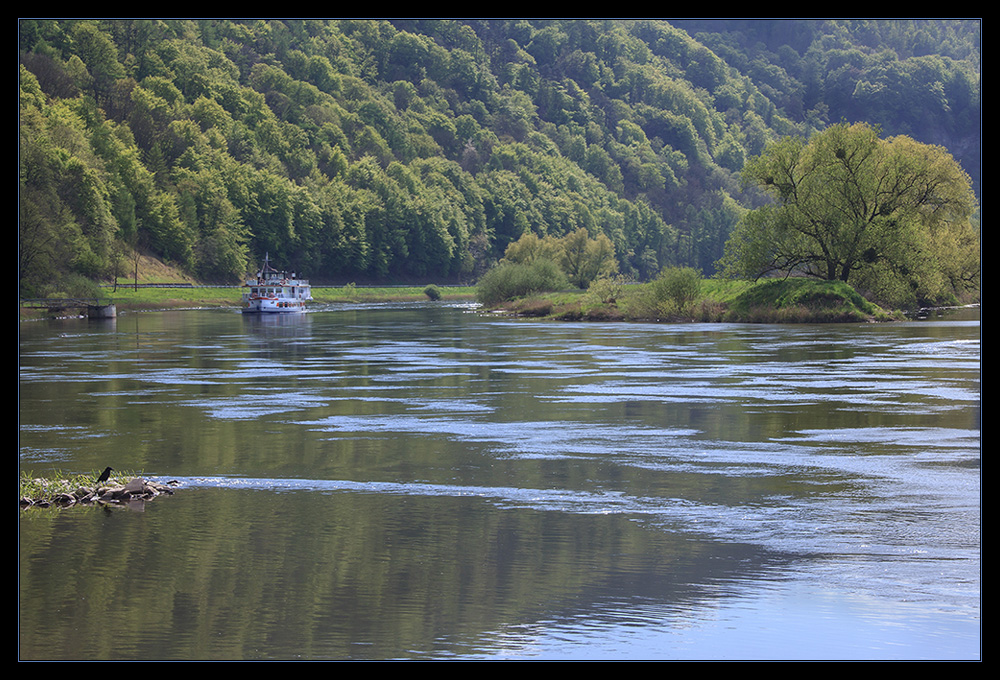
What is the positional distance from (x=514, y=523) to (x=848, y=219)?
65543 mm

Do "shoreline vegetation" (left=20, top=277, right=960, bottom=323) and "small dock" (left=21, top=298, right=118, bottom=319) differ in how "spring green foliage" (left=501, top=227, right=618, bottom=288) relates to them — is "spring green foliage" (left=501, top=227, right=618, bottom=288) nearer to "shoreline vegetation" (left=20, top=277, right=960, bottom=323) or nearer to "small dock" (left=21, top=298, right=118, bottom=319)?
"shoreline vegetation" (left=20, top=277, right=960, bottom=323)

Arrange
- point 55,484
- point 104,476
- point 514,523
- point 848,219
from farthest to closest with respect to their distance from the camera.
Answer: point 848,219 < point 104,476 < point 55,484 < point 514,523

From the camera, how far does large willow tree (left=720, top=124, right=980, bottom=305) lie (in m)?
75.2

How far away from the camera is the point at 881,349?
159ft

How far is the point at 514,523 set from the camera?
1566cm

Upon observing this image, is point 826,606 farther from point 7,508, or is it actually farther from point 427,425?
point 427,425

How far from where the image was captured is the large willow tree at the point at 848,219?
75250 mm

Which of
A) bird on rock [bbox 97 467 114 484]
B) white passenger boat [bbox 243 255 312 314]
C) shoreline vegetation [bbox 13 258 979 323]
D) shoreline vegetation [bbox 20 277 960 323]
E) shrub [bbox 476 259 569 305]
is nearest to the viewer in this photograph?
bird on rock [bbox 97 467 114 484]

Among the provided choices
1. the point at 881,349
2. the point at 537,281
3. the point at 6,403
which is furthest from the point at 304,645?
the point at 537,281

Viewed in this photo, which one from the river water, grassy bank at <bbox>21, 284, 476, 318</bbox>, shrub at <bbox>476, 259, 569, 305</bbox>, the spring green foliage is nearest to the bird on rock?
the river water

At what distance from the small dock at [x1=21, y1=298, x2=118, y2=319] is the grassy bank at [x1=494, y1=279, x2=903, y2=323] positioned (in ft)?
119

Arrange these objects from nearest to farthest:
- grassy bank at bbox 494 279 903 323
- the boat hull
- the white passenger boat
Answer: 1. grassy bank at bbox 494 279 903 323
2. the boat hull
3. the white passenger boat

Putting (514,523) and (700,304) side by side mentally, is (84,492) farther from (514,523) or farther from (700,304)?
(700,304)

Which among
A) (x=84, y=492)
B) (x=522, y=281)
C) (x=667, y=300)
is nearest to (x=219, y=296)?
(x=522, y=281)
